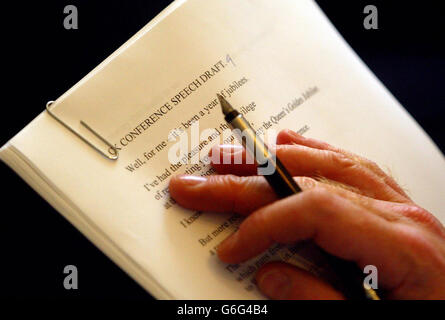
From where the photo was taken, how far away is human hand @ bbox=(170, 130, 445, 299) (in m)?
0.39

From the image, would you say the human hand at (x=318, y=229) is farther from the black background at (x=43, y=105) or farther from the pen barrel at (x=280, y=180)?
the black background at (x=43, y=105)

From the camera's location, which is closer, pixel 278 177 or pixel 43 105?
pixel 278 177

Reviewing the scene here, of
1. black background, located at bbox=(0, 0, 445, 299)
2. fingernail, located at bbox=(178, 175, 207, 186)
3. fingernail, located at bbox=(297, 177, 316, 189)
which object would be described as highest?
black background, located at bbox=(0, 0, 445, 299)

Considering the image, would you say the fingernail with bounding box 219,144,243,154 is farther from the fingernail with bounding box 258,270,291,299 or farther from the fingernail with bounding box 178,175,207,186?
the fingernail with bounding box 258,270,291,299

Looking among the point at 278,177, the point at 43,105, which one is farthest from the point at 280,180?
the point at 43,105

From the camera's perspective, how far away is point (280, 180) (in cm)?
41

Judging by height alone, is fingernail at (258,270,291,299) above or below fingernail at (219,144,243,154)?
below

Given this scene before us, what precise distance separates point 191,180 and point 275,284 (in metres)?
0.15

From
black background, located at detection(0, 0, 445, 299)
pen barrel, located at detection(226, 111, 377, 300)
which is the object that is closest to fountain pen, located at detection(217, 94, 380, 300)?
pen barrel, located at detection(226, 111, 377, 300)

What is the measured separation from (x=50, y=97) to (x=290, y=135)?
A: 1.19 feet

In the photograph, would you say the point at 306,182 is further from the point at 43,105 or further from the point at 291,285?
the point at 43,105

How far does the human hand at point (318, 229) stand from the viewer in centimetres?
39

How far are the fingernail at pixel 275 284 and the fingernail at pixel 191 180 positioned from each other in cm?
13

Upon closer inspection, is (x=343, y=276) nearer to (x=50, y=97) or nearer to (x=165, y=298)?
(x=165, y=298)
